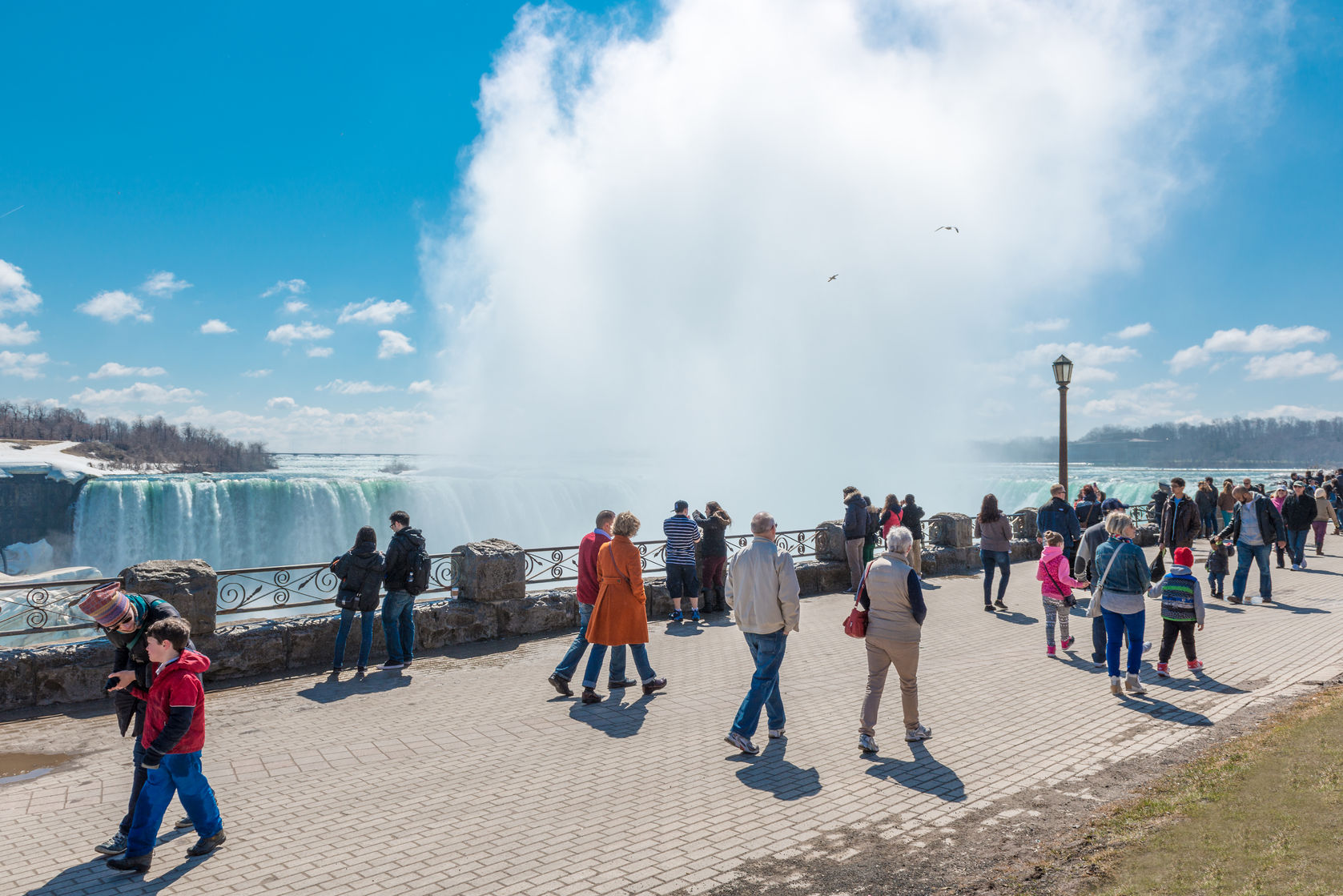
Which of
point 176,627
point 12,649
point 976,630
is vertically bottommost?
point 976,630

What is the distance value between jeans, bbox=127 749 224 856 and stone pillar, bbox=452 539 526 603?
5701mm

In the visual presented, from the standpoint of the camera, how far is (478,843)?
430 cm

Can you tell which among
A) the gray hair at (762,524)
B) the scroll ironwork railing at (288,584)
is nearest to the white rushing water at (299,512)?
the scroll ironwork railing at (288,584)

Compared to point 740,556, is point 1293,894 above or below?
below

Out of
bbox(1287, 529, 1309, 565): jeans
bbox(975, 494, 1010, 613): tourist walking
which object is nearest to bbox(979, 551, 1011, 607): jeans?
bbox(975, 494, 1010, 613): tourist walking

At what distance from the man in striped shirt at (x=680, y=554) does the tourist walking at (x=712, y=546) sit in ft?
1.31

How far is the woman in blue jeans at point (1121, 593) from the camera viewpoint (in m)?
6.94

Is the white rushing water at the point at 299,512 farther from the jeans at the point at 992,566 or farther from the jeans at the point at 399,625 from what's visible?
the jeans at the point at 992,566

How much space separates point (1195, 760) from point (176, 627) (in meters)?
6.69

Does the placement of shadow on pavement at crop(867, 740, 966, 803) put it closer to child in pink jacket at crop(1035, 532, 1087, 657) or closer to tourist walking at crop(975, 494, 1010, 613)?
child in pink jacket at crop(1035, 532, 1087, 657)

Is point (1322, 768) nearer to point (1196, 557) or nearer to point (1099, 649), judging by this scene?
point (1099, 649)

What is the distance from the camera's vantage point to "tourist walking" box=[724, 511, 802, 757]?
573cm

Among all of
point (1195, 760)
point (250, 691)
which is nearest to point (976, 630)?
point (1195, 760)

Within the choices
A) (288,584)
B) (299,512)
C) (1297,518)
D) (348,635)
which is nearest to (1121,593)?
(348,635)
